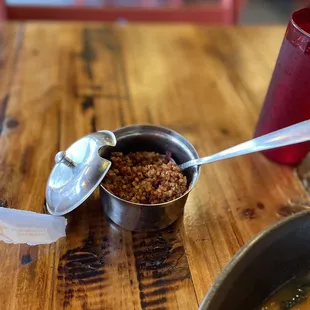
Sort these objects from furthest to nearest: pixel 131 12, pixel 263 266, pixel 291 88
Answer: pixel 131 12 → pixel 291 88 → pixel 263 266

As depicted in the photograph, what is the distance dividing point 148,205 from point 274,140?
0.75 ft

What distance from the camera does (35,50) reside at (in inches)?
44.3

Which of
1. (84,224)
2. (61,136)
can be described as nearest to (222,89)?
(61,136)

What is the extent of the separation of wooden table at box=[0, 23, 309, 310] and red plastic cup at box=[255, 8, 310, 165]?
0.18 feet

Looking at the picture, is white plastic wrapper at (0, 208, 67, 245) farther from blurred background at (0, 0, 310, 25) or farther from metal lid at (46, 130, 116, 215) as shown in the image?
blurred background at (0, 0, 310, 25)

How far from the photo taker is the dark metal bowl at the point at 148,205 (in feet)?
2.10

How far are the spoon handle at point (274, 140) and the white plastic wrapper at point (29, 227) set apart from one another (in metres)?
0.23

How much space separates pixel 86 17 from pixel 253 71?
582 mm

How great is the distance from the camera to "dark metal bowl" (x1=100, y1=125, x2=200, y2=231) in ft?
2.10

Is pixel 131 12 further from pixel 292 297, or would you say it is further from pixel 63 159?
pixel 292 297

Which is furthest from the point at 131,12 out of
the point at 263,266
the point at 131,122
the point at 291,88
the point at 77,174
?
the point at 263,266

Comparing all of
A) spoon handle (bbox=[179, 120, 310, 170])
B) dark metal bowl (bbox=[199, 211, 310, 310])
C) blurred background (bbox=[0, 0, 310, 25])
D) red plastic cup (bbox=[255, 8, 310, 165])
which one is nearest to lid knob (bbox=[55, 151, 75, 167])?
spoon handle (bbox=[179, 120, 310, 170])

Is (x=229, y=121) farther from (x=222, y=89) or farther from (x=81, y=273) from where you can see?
(x=81, y=273)

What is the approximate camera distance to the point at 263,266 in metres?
0.60
